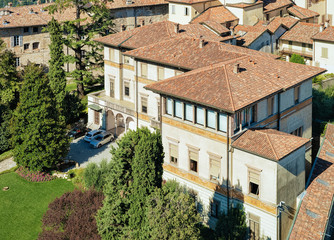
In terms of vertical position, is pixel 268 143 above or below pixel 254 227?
above

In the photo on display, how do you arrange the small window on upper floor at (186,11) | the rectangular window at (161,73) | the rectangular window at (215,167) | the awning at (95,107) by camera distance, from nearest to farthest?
the rectangular window at (215,167) < the rectangular window at (161,73) < the awning at (95,107) < the small window on upper floor at (186,11)

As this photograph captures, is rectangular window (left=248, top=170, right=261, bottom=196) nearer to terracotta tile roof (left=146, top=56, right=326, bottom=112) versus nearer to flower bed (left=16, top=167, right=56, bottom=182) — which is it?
terracotta tile roof (left=146, top=56, right=326, bottom=112)

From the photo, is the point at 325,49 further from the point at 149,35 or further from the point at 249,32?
the point at 149,35

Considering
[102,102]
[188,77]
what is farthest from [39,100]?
[188,77]

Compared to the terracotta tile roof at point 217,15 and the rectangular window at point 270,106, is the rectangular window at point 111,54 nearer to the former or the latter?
the terracotta tile roof at point 217,15

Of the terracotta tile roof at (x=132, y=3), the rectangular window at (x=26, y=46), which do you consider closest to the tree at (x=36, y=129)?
the rectangular window at (x=26, y=46)

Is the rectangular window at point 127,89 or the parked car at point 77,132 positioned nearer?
the rectangular window at point 127,89

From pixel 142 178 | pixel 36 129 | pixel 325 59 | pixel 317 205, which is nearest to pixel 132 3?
pixel 325 59
